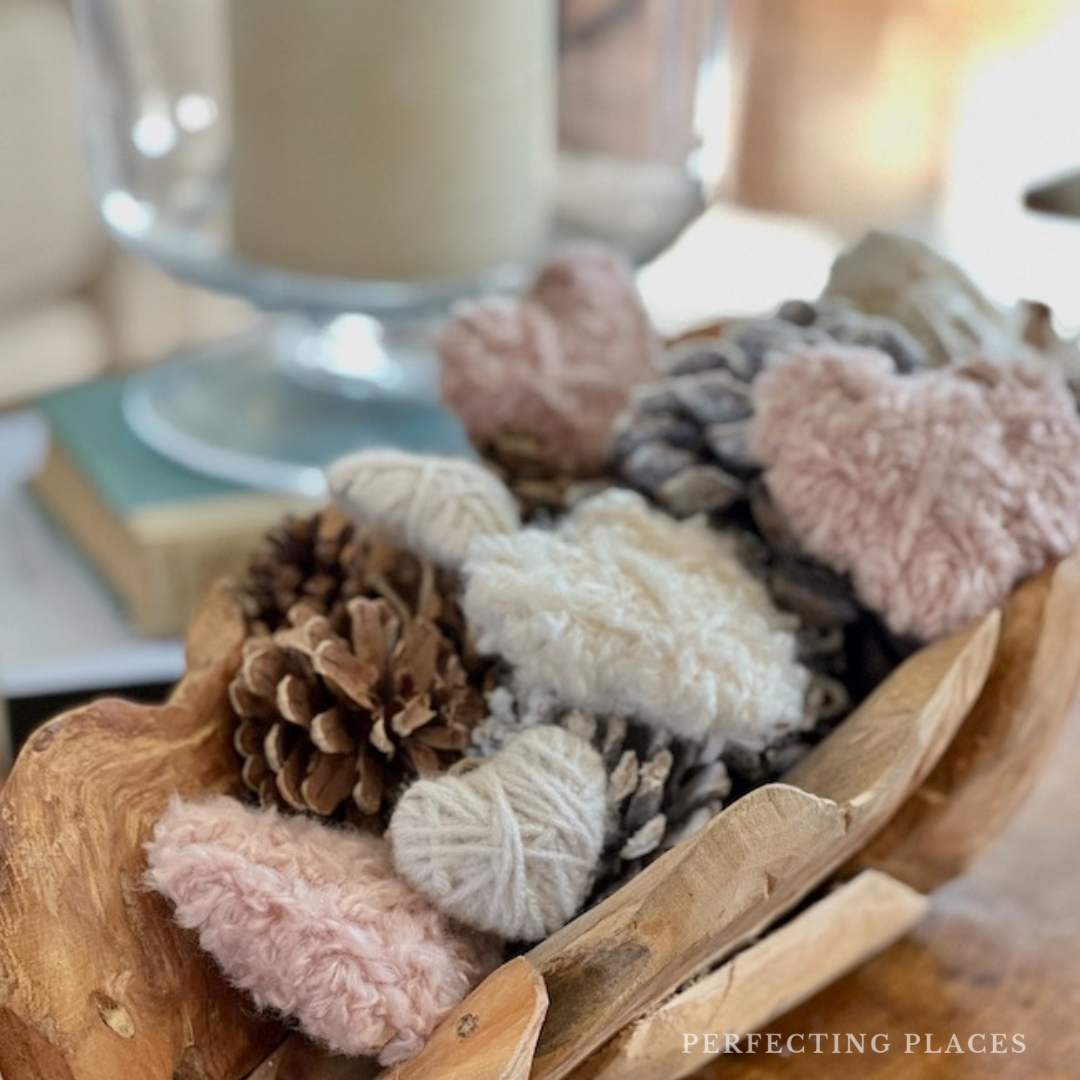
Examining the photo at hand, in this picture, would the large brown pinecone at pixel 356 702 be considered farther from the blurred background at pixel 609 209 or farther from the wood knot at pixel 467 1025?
the blurred background at pixel 609 209

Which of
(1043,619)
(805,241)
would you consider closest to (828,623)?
(1043,619)

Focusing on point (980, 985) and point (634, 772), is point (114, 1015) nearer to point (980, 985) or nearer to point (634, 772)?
point (634, 772)

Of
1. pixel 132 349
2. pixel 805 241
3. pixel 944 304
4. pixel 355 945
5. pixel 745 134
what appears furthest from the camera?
pixel 745 134

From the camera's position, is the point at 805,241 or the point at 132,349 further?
the point at 805,241

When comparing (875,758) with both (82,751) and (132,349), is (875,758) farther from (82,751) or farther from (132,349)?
(132,349)

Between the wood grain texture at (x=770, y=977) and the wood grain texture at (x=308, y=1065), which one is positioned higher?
the wood grain texture at (x=308, y=1065)

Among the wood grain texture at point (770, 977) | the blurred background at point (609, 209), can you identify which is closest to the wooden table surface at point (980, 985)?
the wood grain texture at point (770, 977)

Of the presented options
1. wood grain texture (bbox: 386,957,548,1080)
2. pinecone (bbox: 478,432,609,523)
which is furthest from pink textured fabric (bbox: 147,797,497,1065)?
pinecone (bbox: 478,432,609,523)
